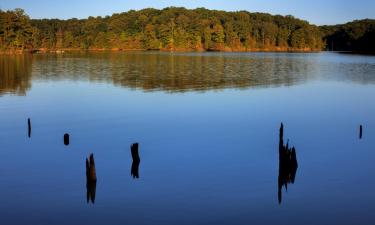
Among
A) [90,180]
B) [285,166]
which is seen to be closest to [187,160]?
[285,166]

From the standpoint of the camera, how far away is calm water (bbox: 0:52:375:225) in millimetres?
14359

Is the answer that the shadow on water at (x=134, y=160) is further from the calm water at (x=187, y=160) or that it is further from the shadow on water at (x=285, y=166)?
the shadow on water at (x=285, y=166)

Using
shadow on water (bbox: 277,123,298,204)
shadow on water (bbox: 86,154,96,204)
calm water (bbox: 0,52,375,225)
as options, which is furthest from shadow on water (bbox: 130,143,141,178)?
shadow on water (bbox: 277,123,298,204)

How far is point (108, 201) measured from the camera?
49.4 ft

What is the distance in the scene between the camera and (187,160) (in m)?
20.3

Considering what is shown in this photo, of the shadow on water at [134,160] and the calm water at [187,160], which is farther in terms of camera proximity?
the shadow on water at [134,160]

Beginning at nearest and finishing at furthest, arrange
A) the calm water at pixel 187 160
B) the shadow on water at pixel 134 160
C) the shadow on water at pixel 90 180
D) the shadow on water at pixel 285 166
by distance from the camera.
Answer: the calm water at pixel 187 160
the shadow on water at pixel 90 180
the shadow on water at pixel 285 166
the shadow on water at pixel 134 160

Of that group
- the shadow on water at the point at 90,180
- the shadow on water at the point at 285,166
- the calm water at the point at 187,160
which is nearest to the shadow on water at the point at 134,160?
the calm water at the point at 187,160

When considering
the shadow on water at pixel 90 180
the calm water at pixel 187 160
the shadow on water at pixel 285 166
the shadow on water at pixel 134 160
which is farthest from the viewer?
the shadow on water at pixel 134 160

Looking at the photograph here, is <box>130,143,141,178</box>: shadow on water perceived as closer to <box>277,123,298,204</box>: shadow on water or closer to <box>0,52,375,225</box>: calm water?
<box>0,52,375,225</box>: calm water

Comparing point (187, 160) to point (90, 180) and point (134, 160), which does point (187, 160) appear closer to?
point (134, 160)

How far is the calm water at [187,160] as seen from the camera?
14.4m

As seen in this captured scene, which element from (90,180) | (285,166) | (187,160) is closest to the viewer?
(90,180)

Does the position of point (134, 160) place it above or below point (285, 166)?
below
